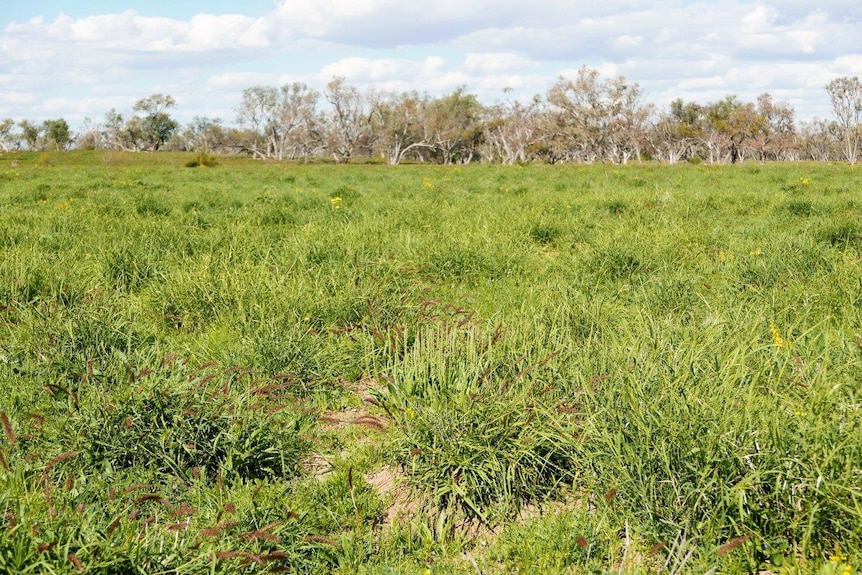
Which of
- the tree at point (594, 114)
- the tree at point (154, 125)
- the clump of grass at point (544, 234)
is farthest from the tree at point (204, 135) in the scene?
the clump of grass at point (544, 234)

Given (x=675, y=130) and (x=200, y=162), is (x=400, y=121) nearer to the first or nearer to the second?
(x=675, y=130)

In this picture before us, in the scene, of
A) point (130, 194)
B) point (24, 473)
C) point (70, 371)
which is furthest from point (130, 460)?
point (130, 194)

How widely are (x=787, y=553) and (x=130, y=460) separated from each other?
9.99ft

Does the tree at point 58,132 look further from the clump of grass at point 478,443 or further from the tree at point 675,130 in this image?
the clump of grass at point 478,443

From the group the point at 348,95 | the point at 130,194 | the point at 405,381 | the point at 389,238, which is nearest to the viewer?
the point at 405,381

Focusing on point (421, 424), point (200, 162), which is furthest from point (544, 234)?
point (200, 162)

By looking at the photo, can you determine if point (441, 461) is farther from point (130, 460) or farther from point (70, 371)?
point (70, 371)

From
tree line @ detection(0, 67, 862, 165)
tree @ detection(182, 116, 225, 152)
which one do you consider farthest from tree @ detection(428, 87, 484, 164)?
tree @ detection(182, 116, 225, 152)

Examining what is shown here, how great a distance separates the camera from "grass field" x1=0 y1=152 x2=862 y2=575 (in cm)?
271

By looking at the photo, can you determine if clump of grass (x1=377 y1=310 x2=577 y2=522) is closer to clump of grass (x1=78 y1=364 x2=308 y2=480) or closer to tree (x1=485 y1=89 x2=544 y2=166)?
clump of grass (x1=78 y1=364 x2=308 y2=480)

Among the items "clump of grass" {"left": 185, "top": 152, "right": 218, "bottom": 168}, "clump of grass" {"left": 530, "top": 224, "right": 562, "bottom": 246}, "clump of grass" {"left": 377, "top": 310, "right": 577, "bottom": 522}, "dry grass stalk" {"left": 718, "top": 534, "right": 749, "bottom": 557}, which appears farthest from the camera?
"clump of grass" {"left": 185, "top": 152, "right": 218, "bottom": 168}

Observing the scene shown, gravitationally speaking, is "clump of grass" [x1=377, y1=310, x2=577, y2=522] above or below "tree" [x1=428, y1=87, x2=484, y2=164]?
below

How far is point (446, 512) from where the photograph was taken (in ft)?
10.8

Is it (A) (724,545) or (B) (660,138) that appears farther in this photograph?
(B) (660,138)
